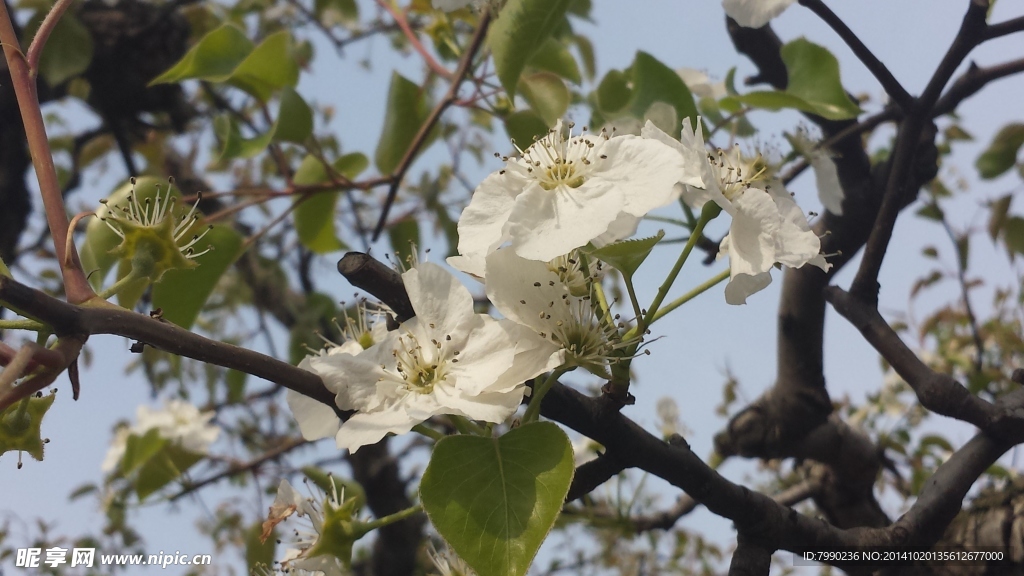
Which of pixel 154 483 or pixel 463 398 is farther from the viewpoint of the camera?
pixel 154 483

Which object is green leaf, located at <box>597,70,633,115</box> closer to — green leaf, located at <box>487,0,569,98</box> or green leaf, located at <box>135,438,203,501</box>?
green leaf, located at <box>487,0,569,98</box>

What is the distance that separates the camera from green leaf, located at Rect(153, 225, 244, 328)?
110 centimetres

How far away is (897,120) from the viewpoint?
117 centimetres

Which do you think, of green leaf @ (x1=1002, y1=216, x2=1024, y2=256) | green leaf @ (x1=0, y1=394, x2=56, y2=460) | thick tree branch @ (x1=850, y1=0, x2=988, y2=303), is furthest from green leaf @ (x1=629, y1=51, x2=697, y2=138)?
green leaf @ (x1=1002, y1=216, x2=1024, y2=256)

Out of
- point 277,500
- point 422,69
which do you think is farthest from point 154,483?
point 422,69

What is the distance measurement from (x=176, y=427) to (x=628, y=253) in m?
1.85

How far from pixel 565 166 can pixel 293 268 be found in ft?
6.72

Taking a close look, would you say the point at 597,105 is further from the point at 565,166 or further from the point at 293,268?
the point at 293,268

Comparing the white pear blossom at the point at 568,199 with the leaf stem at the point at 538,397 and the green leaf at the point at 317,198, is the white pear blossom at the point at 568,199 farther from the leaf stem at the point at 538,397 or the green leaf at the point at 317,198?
the green leaf at the point at 317,198

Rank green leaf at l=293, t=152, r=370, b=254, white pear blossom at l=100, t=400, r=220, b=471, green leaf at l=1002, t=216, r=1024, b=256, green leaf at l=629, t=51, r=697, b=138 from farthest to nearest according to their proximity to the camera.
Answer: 1. white pear blossom at l=100, t=400, r=220, b=471
2. green leaf at l=1002, t=216, r=1024, b=256
3. green leaf at l=293, t=152, r=370, b=254
4. green leaf at l=629, t=51, r=697, b=138

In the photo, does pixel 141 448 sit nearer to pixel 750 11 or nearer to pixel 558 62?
pixel 558 62

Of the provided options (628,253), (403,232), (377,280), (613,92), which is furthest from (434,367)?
(403,232)

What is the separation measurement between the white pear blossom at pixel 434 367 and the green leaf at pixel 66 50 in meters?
1.37

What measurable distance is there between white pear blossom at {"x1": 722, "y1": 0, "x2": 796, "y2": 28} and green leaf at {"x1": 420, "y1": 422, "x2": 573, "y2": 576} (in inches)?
23.0
